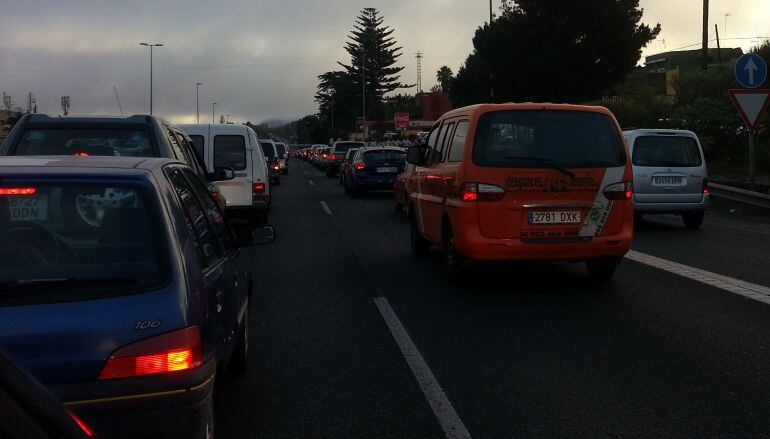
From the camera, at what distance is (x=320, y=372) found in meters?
5.65

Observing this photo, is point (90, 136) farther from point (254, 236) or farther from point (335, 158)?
point (335, 158)

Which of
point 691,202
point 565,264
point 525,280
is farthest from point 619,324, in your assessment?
point 691,202

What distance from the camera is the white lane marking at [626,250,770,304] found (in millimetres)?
8273

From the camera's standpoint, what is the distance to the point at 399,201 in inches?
717

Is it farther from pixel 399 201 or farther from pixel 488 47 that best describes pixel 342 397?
pixel 488 47

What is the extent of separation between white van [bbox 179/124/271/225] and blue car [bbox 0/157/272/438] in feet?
34.8

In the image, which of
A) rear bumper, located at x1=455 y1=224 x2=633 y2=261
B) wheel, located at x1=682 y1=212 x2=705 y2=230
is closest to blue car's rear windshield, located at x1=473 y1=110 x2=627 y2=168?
rear bumper, located at x1=455 y1=224 x2=633 y2=261

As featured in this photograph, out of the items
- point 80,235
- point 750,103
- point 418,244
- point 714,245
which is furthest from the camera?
point 750,103

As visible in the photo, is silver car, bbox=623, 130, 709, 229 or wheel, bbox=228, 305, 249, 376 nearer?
wheel, bbox=228, 305, 249, 376

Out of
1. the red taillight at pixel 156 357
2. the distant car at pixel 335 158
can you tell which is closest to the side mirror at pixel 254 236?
the red taillight at pixel 156 357

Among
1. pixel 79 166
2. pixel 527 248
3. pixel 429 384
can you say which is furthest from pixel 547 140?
pixel 79 166

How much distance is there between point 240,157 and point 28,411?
1338cm

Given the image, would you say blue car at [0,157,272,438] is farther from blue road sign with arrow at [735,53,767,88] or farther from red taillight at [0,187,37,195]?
blue road sign with arrow at [735,53,767,88]

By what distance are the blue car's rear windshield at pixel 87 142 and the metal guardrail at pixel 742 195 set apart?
11.9m
